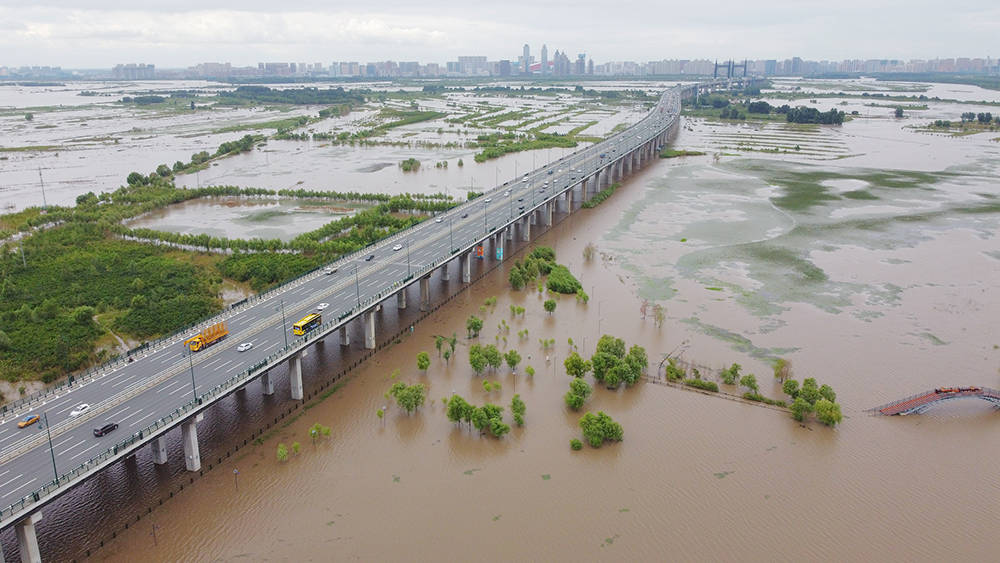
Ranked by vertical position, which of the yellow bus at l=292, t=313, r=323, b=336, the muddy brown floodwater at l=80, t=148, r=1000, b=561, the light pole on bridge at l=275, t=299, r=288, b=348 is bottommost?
the muddy brown floodwater at l=80, t=148, r=1000, b=561

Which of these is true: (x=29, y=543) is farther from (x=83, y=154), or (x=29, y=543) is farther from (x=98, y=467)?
(x=83, y=154)

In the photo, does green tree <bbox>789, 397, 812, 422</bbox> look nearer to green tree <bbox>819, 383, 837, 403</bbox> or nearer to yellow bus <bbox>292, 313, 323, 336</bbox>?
green tree <bbox>819, 383, 837, 403</bbox>

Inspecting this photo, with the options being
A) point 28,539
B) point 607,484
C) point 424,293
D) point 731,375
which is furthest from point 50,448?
point 731,375

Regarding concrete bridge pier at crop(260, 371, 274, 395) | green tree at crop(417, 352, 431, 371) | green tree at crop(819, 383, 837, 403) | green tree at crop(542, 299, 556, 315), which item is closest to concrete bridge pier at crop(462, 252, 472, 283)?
green tree at crop(542, 299, 556, 315)

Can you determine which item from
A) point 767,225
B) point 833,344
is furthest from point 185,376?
point 767,225

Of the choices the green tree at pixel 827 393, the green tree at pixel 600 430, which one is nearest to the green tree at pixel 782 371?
the green tree at pixel 827 393

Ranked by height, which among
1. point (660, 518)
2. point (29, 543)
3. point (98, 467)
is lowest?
point (660, 518)
